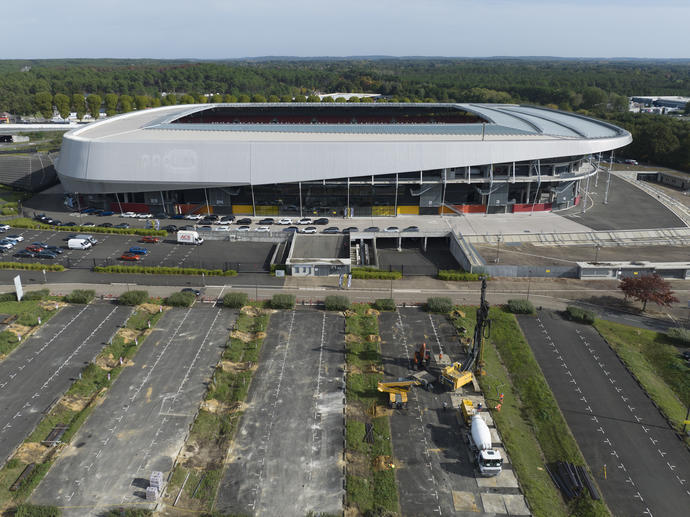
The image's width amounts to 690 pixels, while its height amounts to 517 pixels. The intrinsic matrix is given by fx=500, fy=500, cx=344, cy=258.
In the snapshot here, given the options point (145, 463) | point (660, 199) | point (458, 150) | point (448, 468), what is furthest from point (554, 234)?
point (145, 463)

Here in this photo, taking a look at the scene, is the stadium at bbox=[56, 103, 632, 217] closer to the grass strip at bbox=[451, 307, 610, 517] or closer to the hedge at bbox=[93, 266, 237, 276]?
the hedge at bbox=[93, 266, 237, 276]

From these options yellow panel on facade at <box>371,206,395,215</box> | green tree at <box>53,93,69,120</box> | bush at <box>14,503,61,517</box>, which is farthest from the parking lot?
green tree at <box>53,93,69,120</box>

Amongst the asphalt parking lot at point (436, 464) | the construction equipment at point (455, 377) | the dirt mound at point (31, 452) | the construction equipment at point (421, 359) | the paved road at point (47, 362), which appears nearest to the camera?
the asphalt parking lot at point (436, 464)

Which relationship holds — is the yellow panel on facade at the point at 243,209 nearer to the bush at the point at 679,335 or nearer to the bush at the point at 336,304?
the bush at the point at 336,304

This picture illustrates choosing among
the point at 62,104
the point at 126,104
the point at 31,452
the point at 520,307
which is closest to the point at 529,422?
the point at 520,307

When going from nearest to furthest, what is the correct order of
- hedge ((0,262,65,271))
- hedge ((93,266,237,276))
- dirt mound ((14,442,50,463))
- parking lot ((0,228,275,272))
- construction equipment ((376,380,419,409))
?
dirt mound ((14,442,50,463)), construction equipment ((376,380,419,409)), hedge ((93,266,237,276)), hedge ((0,262,65,271)), parking lot ((0,228,275,272))

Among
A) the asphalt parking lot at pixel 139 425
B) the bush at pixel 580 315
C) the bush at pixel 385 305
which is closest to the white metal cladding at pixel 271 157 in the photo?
the bush at pixel 385 305
